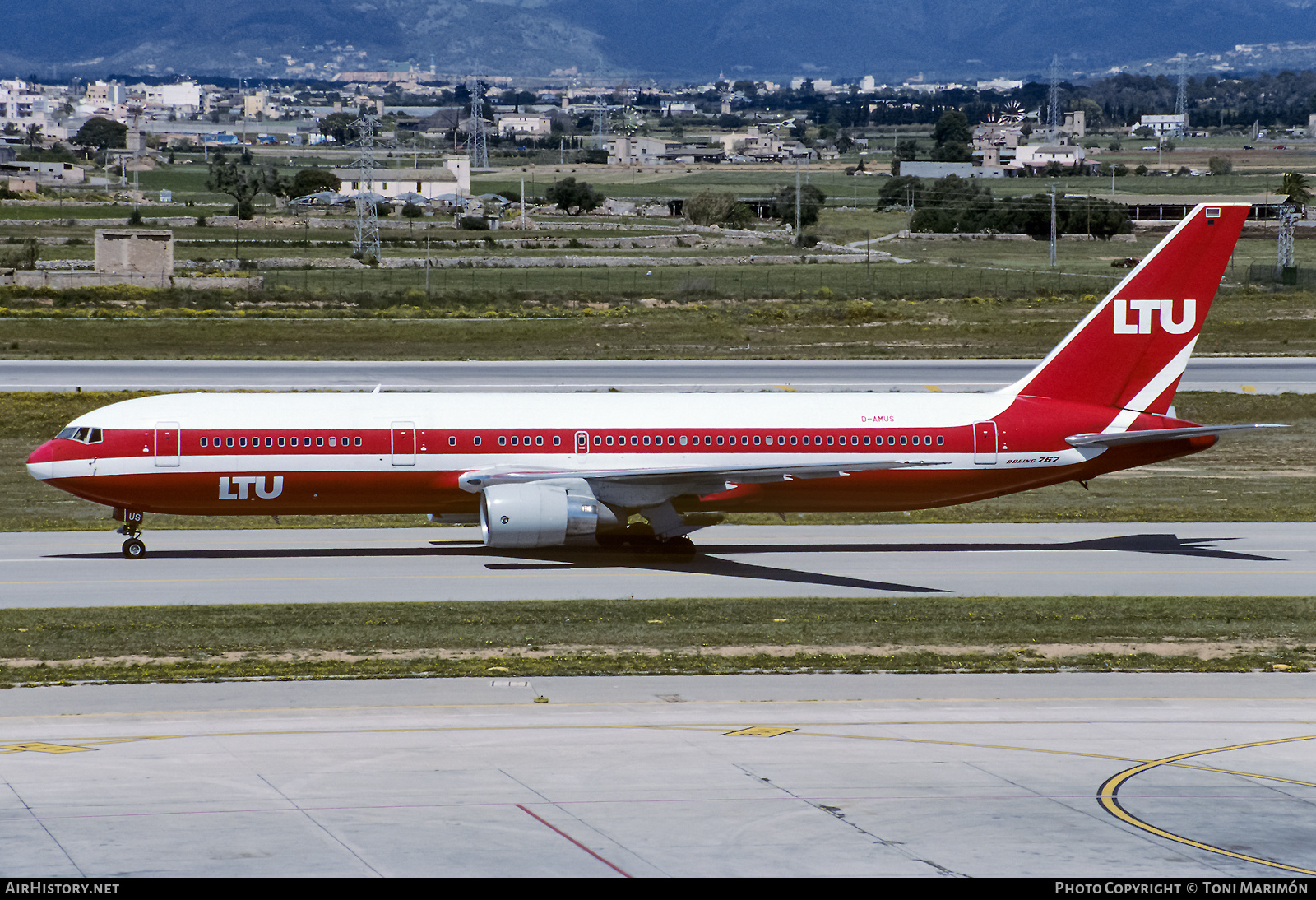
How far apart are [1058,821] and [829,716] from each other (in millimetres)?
6031

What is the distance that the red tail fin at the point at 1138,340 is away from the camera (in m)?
38.4

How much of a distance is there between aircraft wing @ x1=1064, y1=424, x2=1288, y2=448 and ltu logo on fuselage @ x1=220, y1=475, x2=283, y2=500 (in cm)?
2102

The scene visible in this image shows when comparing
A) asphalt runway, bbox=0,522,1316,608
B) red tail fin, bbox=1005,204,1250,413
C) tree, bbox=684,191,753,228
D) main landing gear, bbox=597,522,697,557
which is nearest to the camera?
asphalt runway, bbox=0,522,1316,608

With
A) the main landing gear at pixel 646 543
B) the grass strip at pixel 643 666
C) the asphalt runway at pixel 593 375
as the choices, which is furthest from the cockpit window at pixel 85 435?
the asphalt runway at pixel 593 375

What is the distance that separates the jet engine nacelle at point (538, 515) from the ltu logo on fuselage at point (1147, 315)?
1537 centimetres

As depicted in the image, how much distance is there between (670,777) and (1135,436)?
22.1 meters

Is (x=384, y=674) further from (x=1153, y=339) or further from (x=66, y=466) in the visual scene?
(x=1153, y=339)

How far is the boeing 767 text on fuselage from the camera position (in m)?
35.6

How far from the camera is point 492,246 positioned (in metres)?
153

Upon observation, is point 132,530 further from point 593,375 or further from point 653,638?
point 593,375

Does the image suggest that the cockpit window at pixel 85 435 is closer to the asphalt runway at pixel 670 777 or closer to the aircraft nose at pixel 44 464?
the aircraft nose at pixel 44 464

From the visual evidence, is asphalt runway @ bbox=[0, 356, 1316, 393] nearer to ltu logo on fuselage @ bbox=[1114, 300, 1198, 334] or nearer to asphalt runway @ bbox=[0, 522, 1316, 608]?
asphalt runway @ bbox=[0, 522, 1316, 608]

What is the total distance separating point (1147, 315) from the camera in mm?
38594

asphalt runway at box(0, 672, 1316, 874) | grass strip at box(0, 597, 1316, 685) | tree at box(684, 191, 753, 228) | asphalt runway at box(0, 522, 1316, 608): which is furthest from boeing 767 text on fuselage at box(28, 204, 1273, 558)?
tree at box(684, 191, 753, 228)
